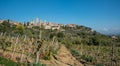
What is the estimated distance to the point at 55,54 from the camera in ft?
106

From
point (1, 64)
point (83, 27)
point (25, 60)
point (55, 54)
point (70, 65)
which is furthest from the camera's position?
point (83, 27)

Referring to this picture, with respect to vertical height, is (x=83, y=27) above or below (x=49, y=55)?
above

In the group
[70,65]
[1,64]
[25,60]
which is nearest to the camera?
[1,64]

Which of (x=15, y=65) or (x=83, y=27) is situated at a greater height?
(x=83, y=27)

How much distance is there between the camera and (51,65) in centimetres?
2547

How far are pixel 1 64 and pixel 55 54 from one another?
14.4 metres

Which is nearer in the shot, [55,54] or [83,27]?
[55,54]

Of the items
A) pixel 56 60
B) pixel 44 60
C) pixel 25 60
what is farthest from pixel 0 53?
pixel 56 60

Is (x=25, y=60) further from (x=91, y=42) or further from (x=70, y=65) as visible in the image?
(x=91, y=42)

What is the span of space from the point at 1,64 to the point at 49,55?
10856 mm

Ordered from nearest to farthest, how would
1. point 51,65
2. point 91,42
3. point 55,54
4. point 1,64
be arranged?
Answer: 1. point 1,64
2. point 51,65
3. point 55,54
4. point 91,42

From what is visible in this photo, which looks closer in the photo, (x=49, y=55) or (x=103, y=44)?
(x=49, y=55)

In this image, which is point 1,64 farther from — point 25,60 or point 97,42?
point 97,42

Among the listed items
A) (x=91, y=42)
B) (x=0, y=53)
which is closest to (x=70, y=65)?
(x=0, y=53)
